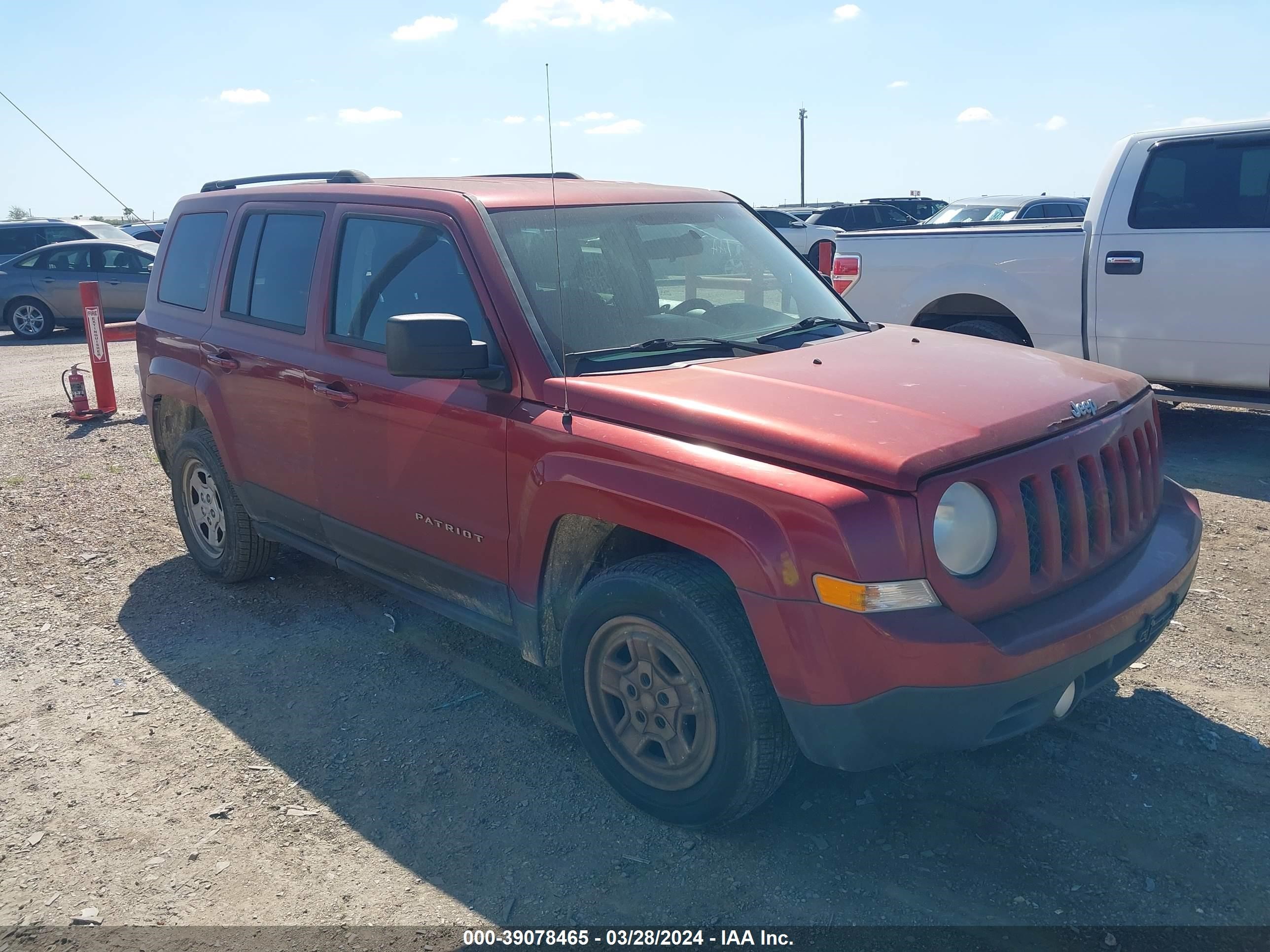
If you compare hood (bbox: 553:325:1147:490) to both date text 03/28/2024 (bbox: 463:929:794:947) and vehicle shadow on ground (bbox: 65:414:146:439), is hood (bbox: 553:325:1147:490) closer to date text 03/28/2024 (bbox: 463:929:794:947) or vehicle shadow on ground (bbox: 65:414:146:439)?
date text 03/28/2024 (bbox: 463:929:794:947)

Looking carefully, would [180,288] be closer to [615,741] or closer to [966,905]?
[615,741]

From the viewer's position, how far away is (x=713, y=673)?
2.90 metres

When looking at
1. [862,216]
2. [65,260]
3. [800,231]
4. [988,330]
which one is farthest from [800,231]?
[988,330]

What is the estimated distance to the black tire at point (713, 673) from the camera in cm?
288

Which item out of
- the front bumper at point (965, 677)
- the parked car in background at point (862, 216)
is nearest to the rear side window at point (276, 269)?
the front bumper at point (965, 677)

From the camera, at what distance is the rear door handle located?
15.7ft

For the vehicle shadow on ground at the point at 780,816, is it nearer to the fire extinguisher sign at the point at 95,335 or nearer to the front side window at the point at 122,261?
the fire extinguisher sign at the point at 95,335

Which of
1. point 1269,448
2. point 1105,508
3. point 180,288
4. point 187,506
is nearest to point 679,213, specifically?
point 1105,508

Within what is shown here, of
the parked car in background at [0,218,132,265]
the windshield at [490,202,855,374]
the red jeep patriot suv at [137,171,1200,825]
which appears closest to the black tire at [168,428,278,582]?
the red jeep patriot suv at [137,171,1200,825]

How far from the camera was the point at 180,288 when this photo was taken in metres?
5.42

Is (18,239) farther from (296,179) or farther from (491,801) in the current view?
(491,801)

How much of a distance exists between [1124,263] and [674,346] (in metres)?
4.62

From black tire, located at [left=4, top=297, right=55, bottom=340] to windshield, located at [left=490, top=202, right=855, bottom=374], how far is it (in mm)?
15944

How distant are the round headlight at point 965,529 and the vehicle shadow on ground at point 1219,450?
4.07 meters
